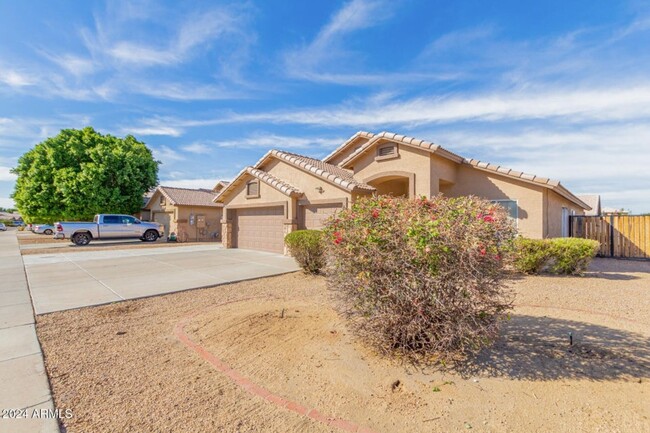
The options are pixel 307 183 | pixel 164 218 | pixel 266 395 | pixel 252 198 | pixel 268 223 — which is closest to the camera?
pixel 266 395

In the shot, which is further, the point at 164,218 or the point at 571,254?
the point at 164,218

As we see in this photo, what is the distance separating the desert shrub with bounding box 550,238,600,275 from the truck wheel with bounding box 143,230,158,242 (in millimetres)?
24615

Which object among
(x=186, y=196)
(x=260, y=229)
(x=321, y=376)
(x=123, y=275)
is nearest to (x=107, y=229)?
(x=186, y=196)

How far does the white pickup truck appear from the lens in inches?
788

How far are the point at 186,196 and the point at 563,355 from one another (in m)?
27.9

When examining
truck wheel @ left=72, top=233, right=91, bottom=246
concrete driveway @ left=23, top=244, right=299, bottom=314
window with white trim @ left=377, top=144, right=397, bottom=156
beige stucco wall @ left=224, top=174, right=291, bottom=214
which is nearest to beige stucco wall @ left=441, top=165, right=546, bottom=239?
window with white trim @ left=377, top=144, right=397, bottom=156

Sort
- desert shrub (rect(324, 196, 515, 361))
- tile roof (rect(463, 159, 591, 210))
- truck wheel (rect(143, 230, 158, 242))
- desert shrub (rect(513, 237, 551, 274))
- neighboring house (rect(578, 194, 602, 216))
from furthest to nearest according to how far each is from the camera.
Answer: neighboring house (rect(578, 194, 602, 216)) < truck wheel (rect(143, 230, 158, 242)) < tile roof (rect(463, 159, 591, 210)) < desert shrub (rect(513, 237, 551, 274)) < desert shrub (rect(324, 196, 515, 361))

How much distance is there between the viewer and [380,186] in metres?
14.9

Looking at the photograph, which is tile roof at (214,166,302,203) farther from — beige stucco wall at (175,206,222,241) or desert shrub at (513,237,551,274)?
desert shrub at (513,237,551,274)

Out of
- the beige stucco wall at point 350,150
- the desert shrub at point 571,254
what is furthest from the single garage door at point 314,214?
the desert shrub at point 571,254

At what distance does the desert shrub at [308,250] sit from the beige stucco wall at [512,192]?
289 inches

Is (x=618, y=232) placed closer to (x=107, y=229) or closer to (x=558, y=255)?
(x=558, y=255)

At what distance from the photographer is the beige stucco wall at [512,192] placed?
11539 millimetres

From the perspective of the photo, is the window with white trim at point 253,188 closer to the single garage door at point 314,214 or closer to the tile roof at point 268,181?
the tile roof at point 268,181
